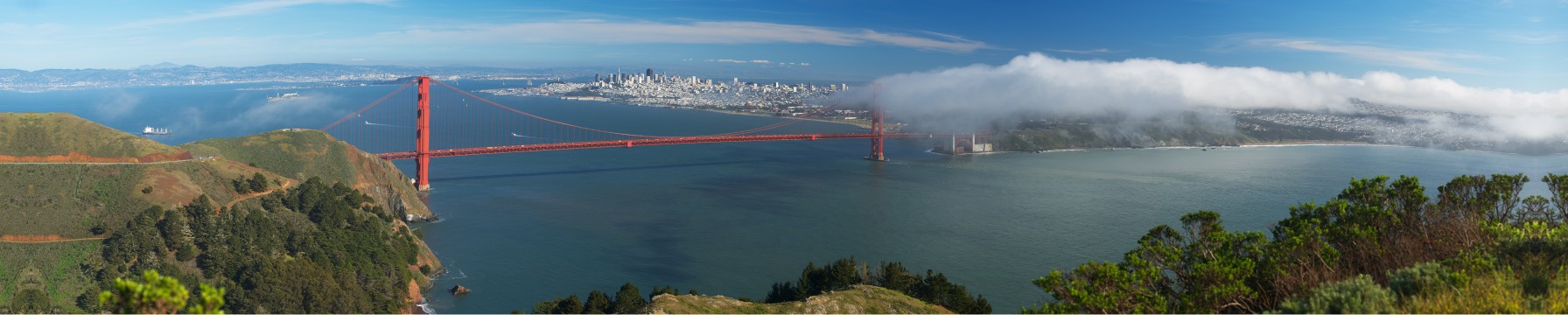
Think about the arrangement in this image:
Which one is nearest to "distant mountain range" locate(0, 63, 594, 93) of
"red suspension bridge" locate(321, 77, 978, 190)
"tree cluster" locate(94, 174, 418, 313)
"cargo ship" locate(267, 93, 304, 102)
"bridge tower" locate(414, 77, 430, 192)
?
"cargo ship" locate(267, 93, 304, 102)

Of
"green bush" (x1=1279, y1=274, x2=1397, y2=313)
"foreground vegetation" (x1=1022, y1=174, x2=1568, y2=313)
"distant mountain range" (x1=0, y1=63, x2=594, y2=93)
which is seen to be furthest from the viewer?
"distant mountain range" (x1=0, y1=63, x2=594, y2=93)

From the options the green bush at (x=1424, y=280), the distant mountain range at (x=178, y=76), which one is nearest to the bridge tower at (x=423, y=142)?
the green bush at (x=1424, y=280)

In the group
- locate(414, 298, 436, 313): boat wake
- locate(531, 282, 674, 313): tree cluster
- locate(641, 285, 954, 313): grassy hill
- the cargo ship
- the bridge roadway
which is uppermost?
the cargo ship

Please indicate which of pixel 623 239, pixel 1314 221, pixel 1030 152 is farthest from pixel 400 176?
pixel 1030 152

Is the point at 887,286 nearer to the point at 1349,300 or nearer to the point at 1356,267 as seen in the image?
the point at 1356,267

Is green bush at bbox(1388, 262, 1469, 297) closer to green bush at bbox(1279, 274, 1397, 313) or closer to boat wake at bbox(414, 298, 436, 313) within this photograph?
green bush at bbox(1279, 274, 1397, 313)

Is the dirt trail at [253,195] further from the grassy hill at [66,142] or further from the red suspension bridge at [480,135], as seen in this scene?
the red suspension bridge at [480,135]

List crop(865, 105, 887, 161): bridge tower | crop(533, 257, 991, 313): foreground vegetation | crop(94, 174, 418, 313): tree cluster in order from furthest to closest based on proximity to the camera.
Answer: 1. crop(865, 105, 887, 161): bridge tower
2. crop(94, 174, 418, 313): tree cluster
3. crop(533, 257, 991, 313): foreground vegetation
